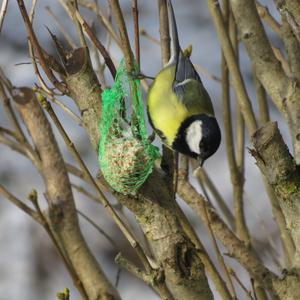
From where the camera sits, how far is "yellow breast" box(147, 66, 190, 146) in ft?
6.83

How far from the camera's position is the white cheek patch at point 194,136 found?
1.92 m

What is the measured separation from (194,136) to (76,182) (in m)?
1.85

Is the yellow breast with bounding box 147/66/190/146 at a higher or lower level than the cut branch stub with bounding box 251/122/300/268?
higher

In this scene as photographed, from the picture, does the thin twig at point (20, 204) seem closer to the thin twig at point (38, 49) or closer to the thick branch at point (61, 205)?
the thick branch at point (61, 205)

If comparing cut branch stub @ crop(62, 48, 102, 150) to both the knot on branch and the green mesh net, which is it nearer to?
the green mesh net

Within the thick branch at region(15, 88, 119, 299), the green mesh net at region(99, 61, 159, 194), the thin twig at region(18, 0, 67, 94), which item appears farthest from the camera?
the thick branch at region(15, 88, 119, 299)

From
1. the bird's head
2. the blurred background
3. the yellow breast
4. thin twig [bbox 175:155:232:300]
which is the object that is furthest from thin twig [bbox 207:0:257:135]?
the blurred background

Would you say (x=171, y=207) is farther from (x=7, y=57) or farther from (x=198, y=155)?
(x=7, y=57)

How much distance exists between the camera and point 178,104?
2.15 metres

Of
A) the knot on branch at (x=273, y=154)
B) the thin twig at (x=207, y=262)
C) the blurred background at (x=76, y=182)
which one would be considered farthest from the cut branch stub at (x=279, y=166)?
the blurred background at (x=76, y=182)

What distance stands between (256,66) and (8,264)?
2739 mm

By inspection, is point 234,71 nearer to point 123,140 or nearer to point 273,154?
point 123,140

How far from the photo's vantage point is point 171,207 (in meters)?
1.41

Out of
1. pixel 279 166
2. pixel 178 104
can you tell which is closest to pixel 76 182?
pixel 178 104
